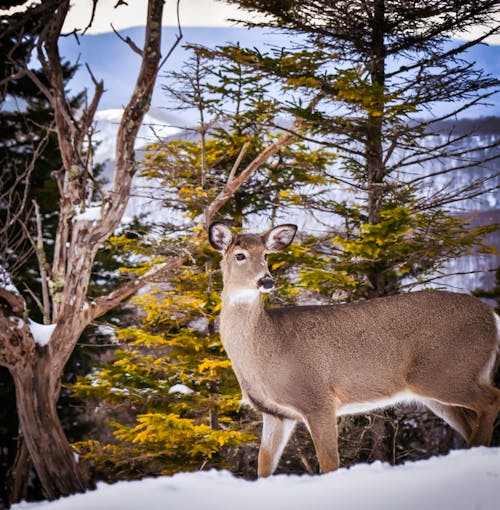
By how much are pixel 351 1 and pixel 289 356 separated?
22.4 feet

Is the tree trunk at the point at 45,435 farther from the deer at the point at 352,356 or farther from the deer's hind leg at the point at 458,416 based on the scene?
the deer's hind leg at the point at 458,416

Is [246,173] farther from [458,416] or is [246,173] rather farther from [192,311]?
[458,416]

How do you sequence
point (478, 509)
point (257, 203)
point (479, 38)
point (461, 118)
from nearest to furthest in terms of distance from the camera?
point (478, 509) → point (479, 38) → point (461, 118) → point (257, 203)

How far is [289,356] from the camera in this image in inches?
183

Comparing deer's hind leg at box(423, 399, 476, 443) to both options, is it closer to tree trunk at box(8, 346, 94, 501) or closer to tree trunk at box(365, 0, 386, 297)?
tree trunk at box(8, 346, 94, 501)

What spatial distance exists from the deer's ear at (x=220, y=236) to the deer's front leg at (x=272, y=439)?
1.34 metres

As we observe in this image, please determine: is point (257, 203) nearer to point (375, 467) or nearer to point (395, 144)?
point (395, 144)

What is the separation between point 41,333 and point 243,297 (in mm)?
3343

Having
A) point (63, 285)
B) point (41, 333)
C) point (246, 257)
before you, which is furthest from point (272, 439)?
point (63, 285)

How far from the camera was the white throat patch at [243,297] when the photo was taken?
469 cm

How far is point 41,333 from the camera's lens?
7082mm

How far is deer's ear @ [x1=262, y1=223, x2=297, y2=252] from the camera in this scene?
16.4 feet

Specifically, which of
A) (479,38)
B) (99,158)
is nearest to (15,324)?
(479,38)

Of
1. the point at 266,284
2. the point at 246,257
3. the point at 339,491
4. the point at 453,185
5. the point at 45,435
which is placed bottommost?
the point at 45,435
